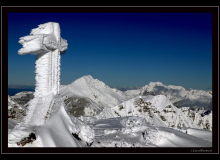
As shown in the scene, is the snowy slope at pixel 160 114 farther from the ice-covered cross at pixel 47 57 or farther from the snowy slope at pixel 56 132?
the ice-covered cross at pixel 47 57

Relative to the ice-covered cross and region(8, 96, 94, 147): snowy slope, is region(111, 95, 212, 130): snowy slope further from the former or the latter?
the ice-covered cross

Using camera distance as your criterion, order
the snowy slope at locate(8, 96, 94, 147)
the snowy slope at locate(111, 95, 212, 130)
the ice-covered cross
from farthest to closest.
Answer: the snowy slope at locate(111, 95, 212, 130), the ice-covered cross, the snowy slope at locate(8, 96, 94, 147)

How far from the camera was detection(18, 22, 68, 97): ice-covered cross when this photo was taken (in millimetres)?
11141

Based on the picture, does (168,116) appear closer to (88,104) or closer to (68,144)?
(68,144)

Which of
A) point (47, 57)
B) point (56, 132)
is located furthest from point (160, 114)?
point (56, 132)

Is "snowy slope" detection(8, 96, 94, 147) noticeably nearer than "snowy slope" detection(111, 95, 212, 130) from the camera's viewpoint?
Yes

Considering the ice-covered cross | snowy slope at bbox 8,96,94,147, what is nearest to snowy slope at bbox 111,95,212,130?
snowy slope at bbox 8,96,94,147

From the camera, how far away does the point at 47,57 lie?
11.7 m

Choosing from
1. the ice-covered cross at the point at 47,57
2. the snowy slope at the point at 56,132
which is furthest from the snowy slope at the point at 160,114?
the ice-covered cross at the point at 47,57

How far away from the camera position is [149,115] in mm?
36938

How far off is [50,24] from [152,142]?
850cm

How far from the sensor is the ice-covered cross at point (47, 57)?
11.1m

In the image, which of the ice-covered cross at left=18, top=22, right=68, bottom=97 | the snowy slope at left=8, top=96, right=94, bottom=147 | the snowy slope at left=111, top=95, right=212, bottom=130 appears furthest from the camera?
the snowy slope at left=111, top=95, right=212, bottom=130
